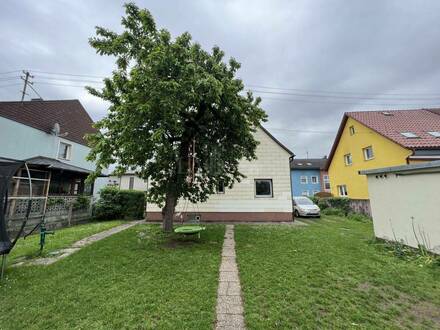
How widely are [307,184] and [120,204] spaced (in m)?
28.5

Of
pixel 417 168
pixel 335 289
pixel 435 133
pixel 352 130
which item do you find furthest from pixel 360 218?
pixel 335 289

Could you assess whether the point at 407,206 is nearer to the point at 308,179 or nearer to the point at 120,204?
the point at 120,204

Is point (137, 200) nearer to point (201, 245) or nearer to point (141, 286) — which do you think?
point (201, 245)

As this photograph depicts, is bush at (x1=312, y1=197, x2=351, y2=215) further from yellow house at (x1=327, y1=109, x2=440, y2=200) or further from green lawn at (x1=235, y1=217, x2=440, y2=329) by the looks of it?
green lawn at (x1=235, y1=217, x2=440, y2=329)

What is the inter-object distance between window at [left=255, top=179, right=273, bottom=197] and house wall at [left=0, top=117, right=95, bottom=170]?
9786 millimetres

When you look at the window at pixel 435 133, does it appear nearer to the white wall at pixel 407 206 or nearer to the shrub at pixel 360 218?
the shrub at pixel 360 218

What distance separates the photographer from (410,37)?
375 inches

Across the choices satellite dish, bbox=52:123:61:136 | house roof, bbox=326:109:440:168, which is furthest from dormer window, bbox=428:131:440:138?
satellite dish, bbox=52:123:61:136

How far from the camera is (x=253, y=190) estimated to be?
1272 centimetres

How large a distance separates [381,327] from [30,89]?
26.1 meters

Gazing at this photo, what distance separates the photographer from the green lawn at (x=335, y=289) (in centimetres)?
297

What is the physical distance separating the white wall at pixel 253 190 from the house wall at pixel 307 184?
72.4 feet

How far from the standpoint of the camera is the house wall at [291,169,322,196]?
32781 millimetres

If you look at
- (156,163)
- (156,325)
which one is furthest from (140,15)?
(156,325)
